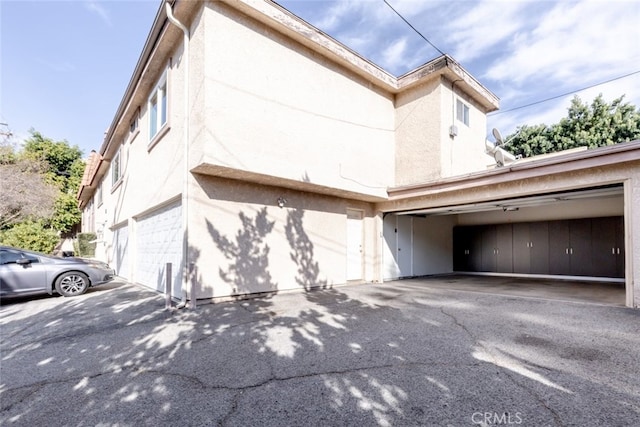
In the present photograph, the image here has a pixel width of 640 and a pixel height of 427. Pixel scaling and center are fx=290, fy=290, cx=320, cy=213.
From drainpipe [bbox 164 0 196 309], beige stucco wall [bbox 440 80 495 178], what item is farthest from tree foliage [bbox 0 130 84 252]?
beige stucco wall [bbox 440 80 495 178]

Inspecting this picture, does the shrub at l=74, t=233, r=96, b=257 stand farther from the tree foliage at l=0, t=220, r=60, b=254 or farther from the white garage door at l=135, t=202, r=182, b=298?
the white garage door at l=135, t=202, r=182, b=298

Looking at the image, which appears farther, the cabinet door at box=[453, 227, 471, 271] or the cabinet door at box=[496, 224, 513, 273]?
the cabinet door at box=[453, 227, 471, 271]

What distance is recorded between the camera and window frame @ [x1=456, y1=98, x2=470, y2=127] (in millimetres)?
10008

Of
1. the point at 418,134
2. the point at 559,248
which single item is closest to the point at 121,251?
the point at 418,134

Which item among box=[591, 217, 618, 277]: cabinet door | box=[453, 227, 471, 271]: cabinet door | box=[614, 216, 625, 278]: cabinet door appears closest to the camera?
box=[614, 216, 625, 278]: cabinet door

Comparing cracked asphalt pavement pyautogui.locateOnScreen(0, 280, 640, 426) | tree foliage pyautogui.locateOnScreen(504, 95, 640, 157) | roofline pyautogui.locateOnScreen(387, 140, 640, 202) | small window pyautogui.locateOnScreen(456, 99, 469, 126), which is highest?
tree foliage pyautogui.locateOnScreen(504, 95, 640, 157)

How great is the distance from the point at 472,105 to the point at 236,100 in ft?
29.5

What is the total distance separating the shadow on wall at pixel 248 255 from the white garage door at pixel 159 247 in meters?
0.98

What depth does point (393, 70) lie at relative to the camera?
9.88 meters

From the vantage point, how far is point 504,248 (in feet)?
42.7

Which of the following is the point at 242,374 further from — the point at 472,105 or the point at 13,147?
the point at 13,147

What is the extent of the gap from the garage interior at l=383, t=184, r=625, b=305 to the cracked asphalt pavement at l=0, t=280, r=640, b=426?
4557mm

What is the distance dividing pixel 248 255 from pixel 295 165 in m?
2.43

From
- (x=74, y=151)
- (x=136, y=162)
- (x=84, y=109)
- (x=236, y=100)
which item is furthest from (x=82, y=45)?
(x=74, y=151)
